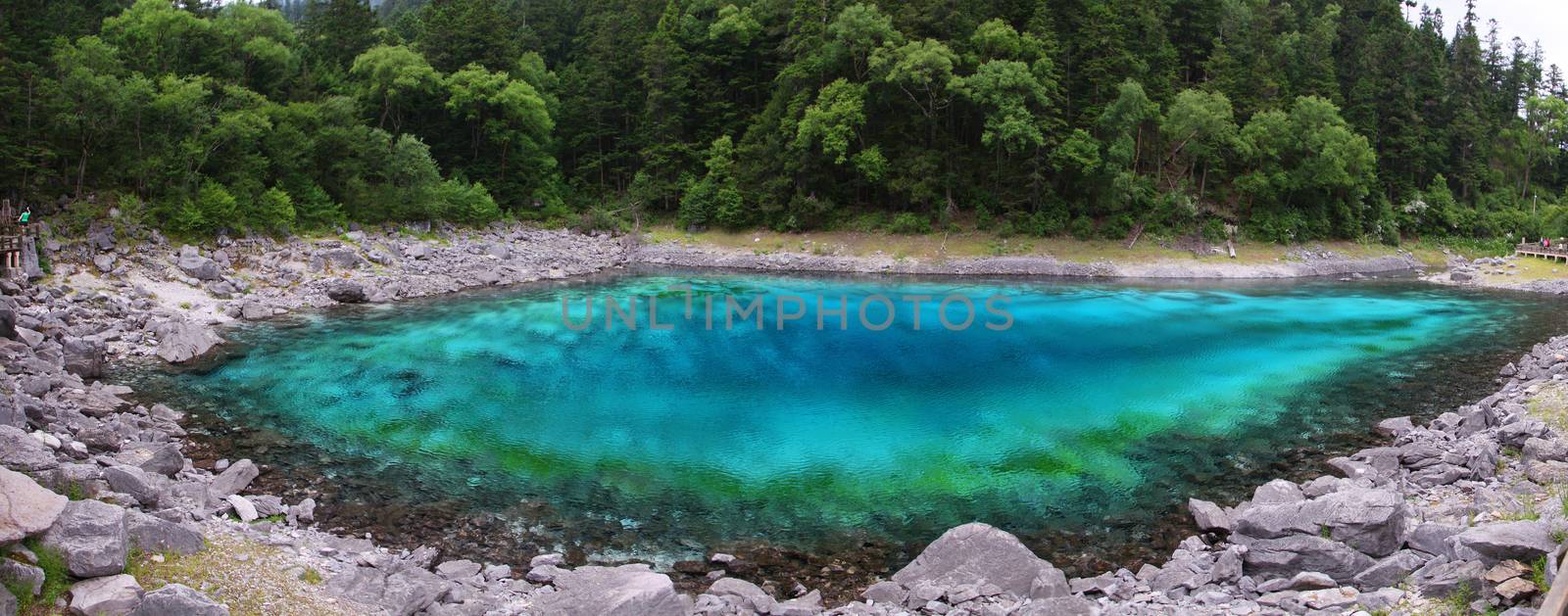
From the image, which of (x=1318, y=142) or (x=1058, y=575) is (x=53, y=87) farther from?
(x=1318, y=142)

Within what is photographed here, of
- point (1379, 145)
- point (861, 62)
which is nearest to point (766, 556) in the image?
point (861, 62)

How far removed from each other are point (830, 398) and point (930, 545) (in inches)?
320

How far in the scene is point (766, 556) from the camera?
10086 mm

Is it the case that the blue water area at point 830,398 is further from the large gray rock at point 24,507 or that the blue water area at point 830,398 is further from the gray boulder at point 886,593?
the large gray rock at point 24,507

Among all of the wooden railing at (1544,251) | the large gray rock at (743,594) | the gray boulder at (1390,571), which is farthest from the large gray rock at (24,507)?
the wooden railing at (1544,251)

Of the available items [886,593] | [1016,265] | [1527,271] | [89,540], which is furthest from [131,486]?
[1527,271]

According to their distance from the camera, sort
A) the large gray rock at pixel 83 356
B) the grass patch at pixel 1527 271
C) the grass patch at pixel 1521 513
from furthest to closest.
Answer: the grass patch at pixel 1527 271, the large gray rock at pixel 83 356, the grass patch at pixel 1521 513

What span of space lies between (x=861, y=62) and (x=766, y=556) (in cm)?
3978

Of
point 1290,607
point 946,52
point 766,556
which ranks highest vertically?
point 946,52

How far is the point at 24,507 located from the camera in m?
7.24

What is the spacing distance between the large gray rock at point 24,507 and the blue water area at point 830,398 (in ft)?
14.8

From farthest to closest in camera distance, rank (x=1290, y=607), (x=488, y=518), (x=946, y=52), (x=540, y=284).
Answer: (x=946, y=52)
(x=540, y=284)
(x=488, y=518)
(x=1290, y=607)

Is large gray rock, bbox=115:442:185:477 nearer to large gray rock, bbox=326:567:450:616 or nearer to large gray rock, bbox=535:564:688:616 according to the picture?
large gray rock, bbox=326:567:450:616

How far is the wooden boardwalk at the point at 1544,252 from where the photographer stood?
4081 centimetres
